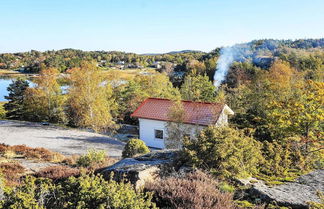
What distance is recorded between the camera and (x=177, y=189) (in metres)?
3.90

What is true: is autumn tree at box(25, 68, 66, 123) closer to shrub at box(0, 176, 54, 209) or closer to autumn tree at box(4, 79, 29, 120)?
autumn tree at box(4, 79, 29, 120)

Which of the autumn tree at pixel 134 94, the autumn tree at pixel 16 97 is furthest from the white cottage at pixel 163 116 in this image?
the autumn tree at pixel 16 97

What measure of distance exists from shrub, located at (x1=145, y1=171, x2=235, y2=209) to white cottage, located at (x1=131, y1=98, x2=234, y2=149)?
12379 millimetres

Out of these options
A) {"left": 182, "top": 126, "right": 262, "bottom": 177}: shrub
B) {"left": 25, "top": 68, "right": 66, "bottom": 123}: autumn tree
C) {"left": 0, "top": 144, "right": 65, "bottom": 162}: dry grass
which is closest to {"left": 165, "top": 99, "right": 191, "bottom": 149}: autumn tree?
{"left": 0, "top": 144, "right": 65, "bottom": 162}: dry grass

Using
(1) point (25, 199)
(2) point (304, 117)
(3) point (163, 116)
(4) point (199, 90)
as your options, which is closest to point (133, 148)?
(3) point (163, 116)

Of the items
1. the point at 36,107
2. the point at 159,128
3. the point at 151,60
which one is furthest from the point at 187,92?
the point at 151,60

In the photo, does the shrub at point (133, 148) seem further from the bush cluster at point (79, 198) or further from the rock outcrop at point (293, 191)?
the bush cluster at point (79, 198)

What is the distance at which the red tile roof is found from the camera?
17344 millimetres

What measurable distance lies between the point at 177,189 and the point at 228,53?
253 ft

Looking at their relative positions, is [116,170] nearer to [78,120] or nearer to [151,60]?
[78,120]

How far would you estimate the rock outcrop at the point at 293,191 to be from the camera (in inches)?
167

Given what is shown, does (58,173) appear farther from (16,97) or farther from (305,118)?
(16,97)

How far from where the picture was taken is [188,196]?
363cm

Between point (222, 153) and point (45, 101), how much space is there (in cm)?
2419
